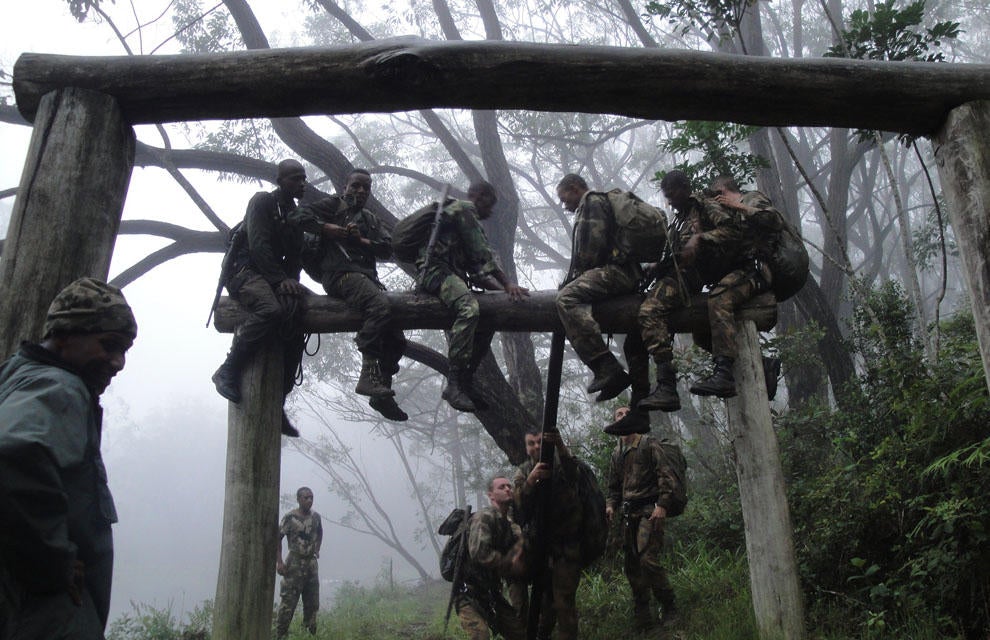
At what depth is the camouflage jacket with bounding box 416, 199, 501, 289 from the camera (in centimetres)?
587

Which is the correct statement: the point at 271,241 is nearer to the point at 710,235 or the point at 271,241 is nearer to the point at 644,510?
the point at 710,235

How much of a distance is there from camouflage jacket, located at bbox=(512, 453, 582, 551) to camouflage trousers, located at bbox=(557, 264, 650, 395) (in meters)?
1.15

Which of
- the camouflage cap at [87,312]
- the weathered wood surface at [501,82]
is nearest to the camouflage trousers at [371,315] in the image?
the weathered wood surface at [501,82]

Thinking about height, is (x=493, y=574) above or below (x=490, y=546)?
below

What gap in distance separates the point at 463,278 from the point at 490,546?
2348 mm

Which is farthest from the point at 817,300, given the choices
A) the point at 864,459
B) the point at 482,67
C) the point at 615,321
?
the point at 482,67

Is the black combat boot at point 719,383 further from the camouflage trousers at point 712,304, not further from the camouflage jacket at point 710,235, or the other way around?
the camouflage jacket at point 710,235

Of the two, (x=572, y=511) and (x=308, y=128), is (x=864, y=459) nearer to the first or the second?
(x=572, y=511)

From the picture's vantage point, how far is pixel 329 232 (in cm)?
575

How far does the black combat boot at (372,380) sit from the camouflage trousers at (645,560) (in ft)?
9.81

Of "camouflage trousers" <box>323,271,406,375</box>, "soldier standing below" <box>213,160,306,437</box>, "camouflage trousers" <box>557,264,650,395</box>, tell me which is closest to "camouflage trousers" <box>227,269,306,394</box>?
"soldier standing below" <box>213,160,306,437</box>

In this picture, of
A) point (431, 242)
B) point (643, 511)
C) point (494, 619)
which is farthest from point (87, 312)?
point (643, 511)

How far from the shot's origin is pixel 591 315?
537 cm

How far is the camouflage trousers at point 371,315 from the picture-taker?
17.9ft
